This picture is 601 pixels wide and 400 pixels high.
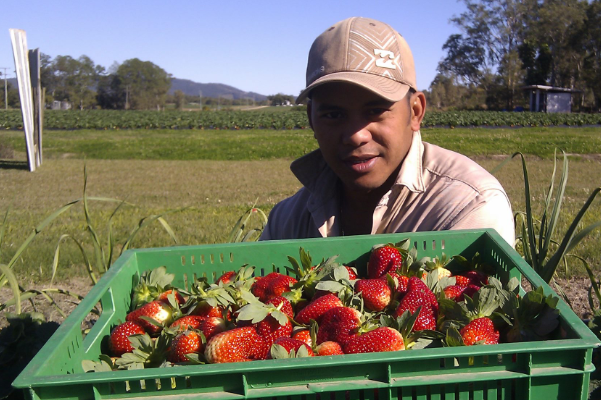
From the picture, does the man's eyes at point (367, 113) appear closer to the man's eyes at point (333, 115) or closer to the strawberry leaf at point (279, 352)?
the man's eyes at point (333, 115)

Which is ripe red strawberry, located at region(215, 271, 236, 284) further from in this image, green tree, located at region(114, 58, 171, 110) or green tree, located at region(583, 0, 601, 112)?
green tree, located at region(114, 58, 171, 110)

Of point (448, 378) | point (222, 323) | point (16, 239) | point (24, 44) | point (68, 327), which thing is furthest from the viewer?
point (24, 44)

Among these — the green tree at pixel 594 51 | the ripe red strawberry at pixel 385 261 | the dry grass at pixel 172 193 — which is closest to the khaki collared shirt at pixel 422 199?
the ripe red strawberry at pixel 385 261

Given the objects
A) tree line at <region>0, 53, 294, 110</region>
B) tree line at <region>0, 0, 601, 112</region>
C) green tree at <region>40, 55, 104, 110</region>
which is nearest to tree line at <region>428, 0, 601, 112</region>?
tree line at <region>0, 0, 601, 112</region>

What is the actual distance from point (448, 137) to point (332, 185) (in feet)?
54.2

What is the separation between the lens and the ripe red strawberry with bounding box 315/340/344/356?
3.67 ft

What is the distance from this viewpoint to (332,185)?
242 cm

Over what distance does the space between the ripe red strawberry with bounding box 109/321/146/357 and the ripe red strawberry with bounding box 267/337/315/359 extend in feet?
1.23

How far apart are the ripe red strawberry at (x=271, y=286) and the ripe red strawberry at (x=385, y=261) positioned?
0.22 m

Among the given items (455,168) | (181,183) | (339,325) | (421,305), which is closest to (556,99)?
(181,183)

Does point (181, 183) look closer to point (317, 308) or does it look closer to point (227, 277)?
point (227, 277)

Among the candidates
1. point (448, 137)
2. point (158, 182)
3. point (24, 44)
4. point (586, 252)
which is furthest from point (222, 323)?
point (448, 137)

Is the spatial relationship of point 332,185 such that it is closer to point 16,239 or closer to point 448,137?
point 16,239

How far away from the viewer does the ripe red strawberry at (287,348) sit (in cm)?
101
